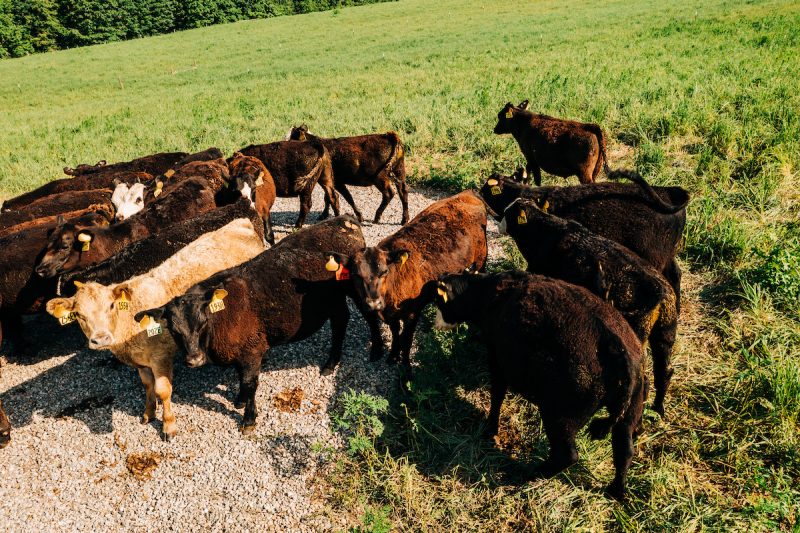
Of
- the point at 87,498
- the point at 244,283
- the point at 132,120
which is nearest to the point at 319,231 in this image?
the point at 244,283

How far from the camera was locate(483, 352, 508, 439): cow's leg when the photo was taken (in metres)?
5.27

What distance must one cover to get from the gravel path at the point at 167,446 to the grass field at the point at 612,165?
21.4 inches

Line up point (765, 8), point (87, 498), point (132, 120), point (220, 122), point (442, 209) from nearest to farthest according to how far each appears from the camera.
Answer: point (87, 498) → point (442, 209) → point (220, 122) → point (132, 120) → point (765, 8)

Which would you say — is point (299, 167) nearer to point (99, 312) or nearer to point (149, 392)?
point (99, 312)

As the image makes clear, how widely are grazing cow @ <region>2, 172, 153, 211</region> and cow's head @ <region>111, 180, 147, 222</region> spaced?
1321mm

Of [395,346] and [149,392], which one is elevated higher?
[395,346]

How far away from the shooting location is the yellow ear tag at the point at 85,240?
7.25 m

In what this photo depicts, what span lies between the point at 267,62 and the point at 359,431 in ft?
127

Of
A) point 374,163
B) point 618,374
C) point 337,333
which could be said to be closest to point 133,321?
point 337,333

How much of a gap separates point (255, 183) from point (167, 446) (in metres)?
5.04

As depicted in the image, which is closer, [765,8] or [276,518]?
[276,518]

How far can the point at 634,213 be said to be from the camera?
651 centimetres

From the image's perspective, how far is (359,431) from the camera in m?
5.45

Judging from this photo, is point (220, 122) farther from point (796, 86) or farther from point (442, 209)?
point (796, 86)
